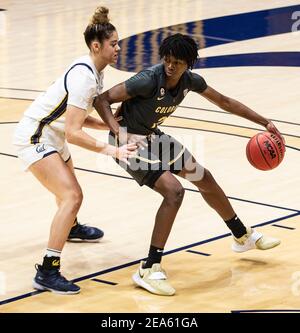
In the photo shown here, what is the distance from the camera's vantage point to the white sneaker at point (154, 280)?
7727 millimetres

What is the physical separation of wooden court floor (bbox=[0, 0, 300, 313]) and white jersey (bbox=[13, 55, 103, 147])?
1.01 meters

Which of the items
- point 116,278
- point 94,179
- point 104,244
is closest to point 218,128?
point 94,179

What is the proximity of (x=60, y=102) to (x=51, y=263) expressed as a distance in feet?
3.84

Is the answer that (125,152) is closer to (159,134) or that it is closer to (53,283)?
(159,134)

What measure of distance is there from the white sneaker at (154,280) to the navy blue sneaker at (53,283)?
1.49 ft

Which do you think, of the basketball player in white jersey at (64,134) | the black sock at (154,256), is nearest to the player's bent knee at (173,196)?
the black sock at (154,256)

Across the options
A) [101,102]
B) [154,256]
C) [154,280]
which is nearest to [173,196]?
[154,256]

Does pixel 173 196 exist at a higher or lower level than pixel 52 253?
higher

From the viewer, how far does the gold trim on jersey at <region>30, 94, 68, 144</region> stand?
8.02m

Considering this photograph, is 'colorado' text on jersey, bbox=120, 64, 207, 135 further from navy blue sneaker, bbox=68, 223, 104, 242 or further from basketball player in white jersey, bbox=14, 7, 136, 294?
navy blue sneaker, bbox=68, 223, 104, 242

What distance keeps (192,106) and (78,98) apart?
6015 millimetres

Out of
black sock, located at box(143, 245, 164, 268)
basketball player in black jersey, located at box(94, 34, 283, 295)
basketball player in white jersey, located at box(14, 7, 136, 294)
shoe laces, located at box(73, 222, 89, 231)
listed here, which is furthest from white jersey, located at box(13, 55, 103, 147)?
black sock, located at box(143, 245, 164, 268)

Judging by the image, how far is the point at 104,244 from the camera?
352 inches

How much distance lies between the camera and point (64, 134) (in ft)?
27.0
